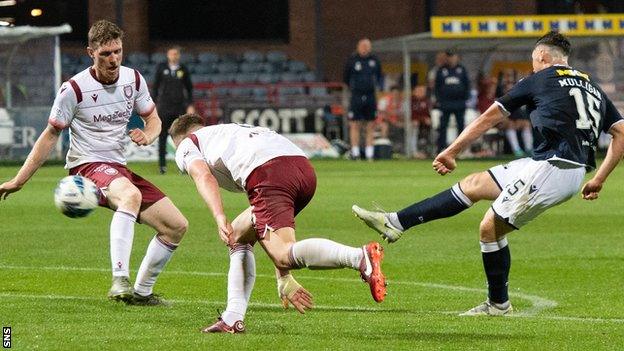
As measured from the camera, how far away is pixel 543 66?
35.9ft

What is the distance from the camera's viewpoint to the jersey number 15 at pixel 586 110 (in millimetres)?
10734

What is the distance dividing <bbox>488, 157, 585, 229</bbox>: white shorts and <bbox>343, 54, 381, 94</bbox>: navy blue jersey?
21.6 m

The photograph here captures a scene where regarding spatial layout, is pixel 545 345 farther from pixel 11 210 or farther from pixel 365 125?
pixel 365 125

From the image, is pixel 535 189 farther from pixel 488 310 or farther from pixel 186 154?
pixel 186 154

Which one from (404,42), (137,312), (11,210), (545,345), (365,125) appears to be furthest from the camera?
(404,42)

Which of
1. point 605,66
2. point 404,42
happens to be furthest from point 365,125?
point 605,66

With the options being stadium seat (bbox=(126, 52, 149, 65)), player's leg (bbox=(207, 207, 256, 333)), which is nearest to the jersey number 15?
player's leg (bbox=(207, 207, 256, 333))

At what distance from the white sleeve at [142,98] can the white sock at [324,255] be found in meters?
3.15

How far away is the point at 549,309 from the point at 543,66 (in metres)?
1.85

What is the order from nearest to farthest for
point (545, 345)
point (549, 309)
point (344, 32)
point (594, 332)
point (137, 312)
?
1. point (545, 345)
2. point (594, 332)
3. point (137, 312)
4. point (549, 309)
5. point (344, 32)

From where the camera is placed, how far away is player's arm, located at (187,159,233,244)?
924 centimetres

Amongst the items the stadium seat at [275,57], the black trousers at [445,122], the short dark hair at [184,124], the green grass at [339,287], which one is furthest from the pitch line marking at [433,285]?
the stadium seat at [275,57]

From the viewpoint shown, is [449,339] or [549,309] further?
[549,309]

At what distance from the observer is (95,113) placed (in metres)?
11.8
